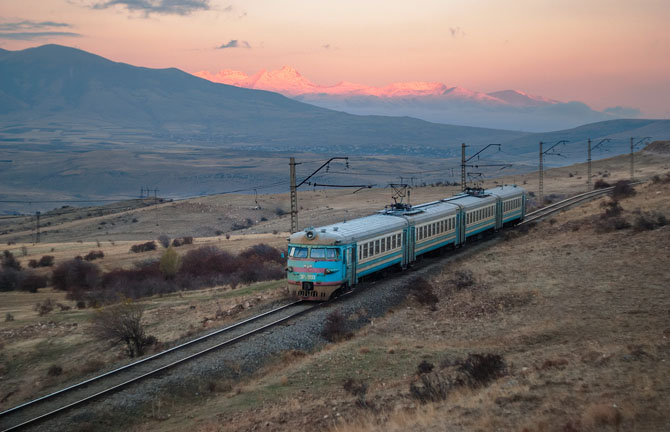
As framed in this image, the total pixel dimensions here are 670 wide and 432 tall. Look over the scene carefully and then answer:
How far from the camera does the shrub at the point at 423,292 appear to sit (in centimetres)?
2656

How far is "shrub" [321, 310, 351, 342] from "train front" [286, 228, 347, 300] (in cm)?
262

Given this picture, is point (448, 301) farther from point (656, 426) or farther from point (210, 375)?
point (656, 426)

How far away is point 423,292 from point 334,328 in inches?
262

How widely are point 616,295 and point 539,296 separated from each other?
9.38ft

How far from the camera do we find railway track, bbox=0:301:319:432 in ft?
55.0

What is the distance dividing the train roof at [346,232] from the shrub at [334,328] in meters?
3.82

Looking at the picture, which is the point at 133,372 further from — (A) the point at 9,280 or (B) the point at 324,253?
(A) the point at 9,280

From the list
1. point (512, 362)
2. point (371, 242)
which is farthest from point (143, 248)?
point (512, 362)

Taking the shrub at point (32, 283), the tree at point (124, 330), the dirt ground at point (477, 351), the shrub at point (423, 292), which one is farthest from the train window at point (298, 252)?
the shrub at point (32, 283)

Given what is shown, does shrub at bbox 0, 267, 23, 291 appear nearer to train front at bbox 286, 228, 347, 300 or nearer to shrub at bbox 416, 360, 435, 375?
train front at bbox 286, 228, 347, 300

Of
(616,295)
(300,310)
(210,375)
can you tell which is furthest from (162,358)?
(616,295)

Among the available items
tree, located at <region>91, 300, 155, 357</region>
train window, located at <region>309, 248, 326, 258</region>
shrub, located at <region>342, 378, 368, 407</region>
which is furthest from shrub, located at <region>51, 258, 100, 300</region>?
shrub, located at <region>342, 378, 368, 407</region>

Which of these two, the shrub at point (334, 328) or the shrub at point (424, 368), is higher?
the shrub at point (424, 368)

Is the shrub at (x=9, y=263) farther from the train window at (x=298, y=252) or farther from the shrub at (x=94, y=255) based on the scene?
the train window at (x=298, y=252)
